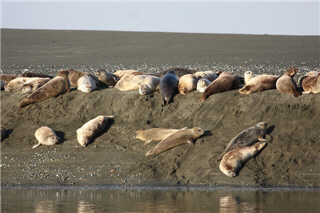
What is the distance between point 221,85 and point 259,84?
33.1 inches

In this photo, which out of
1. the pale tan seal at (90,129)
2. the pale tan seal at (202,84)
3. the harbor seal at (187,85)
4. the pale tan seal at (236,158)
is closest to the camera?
the pale tan seal at (236,158)

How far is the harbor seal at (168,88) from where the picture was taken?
11.9 meters

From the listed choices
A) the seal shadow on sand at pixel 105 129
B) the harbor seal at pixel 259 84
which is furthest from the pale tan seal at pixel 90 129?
the harbor seal at pixel 259 84

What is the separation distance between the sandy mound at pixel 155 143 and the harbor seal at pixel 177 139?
0.46ft

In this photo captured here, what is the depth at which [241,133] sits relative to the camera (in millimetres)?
9938

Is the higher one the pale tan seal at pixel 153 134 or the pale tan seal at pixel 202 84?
the pale tan seal at pixel 202 84

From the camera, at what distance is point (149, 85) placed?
12.2m

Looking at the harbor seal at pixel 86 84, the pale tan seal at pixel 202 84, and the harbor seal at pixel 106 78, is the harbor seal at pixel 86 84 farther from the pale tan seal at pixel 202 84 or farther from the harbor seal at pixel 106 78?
the pale tan seal at pixel 202 84

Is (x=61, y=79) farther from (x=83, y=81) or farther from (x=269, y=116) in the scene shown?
(x=269, y=116)

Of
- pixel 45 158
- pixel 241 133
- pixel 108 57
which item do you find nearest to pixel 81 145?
pixel 45 158

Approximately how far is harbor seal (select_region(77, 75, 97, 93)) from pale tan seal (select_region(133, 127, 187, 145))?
8.07 ft

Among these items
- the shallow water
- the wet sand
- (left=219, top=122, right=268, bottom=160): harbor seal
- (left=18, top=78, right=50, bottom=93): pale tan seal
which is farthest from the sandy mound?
(left=18, top=78, right=50, bottom=93): pale tan seal

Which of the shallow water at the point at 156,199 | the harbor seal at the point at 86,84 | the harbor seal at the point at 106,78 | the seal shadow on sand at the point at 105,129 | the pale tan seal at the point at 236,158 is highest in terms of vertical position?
the harbor seal at the point at 106,78

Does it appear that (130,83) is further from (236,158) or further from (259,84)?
(236,158)
